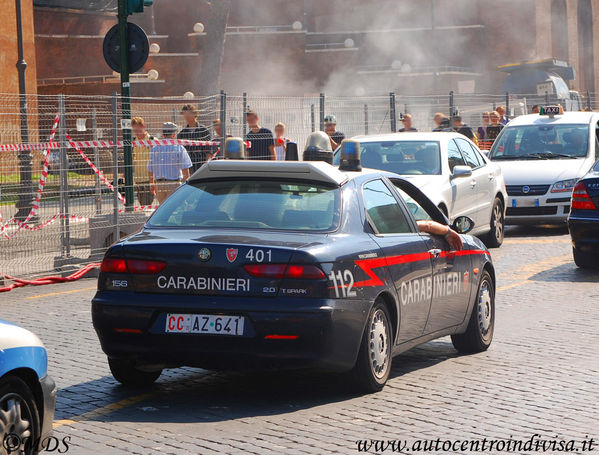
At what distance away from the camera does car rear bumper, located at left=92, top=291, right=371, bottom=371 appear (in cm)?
691

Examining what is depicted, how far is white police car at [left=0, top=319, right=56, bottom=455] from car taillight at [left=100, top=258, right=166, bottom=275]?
1671 mm

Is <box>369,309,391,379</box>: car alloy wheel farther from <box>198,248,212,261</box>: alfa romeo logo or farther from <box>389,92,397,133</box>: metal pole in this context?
<box>389,92,397,133</box>: metal pole

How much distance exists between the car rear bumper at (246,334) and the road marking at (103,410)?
0.29 meters

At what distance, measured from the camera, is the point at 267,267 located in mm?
6949

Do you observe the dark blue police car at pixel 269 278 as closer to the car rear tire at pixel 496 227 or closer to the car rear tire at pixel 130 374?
the car rear tire at pixel 130 374

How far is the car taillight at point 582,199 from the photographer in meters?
14.2

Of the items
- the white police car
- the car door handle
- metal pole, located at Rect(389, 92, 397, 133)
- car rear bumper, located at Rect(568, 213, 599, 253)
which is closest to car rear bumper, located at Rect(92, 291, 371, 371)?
the car door handle

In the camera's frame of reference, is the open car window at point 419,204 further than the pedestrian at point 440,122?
No

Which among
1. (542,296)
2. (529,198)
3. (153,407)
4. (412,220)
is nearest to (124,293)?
(153,407)

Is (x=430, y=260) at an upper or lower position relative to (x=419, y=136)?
lower

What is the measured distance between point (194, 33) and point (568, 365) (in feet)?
202

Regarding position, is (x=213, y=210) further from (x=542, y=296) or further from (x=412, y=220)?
(x=542, y=296)

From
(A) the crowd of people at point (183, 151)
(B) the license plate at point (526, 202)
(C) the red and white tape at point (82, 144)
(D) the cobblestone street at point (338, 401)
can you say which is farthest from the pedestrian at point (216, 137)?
(D) the cobblestone street at point (338, 401)

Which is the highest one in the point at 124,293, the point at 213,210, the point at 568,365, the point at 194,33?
the point at 194,33
